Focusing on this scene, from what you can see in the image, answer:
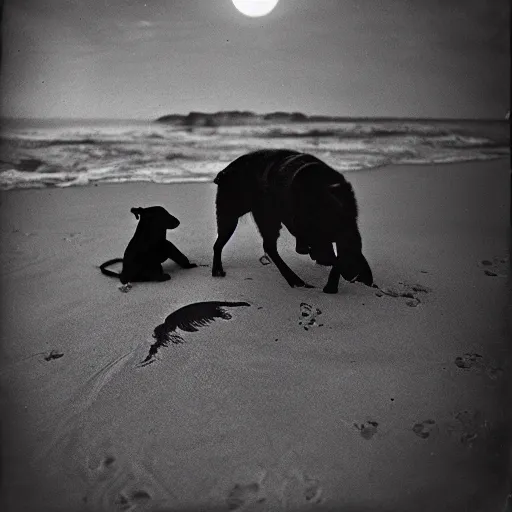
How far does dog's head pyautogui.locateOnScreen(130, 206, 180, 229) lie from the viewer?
1366 millimetres

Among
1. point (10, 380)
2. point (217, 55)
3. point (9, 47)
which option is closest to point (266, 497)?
point (10, 380)

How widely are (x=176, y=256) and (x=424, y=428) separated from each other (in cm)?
81

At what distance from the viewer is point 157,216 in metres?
1.37

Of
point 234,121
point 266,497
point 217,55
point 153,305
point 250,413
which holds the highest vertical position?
point 217,55

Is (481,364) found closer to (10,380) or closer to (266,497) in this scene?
(266,497)

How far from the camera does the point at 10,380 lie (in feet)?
3.80

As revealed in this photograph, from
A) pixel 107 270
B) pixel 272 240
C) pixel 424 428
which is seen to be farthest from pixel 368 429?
pixel 107 270

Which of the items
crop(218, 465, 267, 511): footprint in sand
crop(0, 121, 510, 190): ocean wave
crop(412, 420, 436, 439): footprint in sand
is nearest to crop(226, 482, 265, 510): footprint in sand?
crop(218, 465, 267, 511): footprint in sand

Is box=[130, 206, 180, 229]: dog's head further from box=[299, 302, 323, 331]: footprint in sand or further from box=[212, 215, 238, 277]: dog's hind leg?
box=[299, 302, 323, 331]: footprint in sand

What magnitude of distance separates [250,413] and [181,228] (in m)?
0.60

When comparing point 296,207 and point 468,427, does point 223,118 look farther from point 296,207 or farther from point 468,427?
point 468,427

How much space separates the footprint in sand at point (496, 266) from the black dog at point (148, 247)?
975mm

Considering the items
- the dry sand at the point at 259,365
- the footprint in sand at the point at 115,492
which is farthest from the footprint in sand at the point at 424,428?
the footprint in sand at the point at 115,492

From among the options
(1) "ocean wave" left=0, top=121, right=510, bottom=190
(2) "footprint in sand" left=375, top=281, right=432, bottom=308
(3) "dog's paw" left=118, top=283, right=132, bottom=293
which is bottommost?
(2) "footprint in sand" left=375, top=281, right=432, bottom=308
